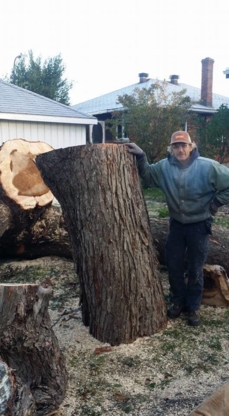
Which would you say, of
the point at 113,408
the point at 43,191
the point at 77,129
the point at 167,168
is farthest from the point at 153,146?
the point at 113,408

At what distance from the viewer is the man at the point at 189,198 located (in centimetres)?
336

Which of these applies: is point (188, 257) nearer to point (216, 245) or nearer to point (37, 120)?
point (216, 245)

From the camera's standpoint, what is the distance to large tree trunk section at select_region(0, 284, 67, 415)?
2.44 metres

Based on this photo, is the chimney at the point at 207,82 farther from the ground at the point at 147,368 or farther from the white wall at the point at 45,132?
the ground at the point at 147,368

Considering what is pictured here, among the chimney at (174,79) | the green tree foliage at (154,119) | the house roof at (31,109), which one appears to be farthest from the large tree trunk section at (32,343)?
the chimney at (174,79)

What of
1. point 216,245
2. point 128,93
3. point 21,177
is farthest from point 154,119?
point 216,245

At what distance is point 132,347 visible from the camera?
128 inches

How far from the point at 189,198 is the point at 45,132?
8.01 m

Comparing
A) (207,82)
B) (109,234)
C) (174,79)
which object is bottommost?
(109,234)

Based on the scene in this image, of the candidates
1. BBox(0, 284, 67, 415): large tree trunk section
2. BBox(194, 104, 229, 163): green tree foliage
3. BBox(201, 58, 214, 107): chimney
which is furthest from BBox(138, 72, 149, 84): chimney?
BBox(0, 284, 67, 415): large tree trunk section

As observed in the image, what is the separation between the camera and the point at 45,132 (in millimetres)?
10820

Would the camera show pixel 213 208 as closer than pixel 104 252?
No

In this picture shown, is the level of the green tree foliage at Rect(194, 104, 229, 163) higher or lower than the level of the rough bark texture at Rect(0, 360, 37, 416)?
higher

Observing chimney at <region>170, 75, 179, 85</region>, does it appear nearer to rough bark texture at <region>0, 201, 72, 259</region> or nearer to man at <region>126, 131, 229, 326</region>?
rough bark texture at <region>0, 201, 72, 259</region>
